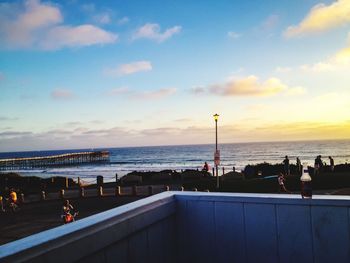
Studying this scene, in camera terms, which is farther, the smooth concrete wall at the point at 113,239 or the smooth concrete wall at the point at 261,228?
the smooth concrete wall at the point at 261,228

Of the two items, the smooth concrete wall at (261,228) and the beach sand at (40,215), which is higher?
the smooth concrete wall at (261,228)

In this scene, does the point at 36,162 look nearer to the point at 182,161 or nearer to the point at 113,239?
the point at 182,161

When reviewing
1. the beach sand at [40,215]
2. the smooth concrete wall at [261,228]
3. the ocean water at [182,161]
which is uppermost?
the smooth concrete wall at [261,228]

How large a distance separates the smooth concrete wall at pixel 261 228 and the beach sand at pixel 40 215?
1046 centimetres

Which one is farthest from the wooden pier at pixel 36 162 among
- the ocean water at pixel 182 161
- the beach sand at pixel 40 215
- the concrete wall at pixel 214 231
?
the concrete wall at pixel 214 231

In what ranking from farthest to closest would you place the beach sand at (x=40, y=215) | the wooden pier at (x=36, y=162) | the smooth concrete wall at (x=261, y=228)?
1. the wooden pier at (x=36, y=162)
2. the beach sand at (x=40, y=215)
3. the smooth concrete wall at (x=261, y=228)

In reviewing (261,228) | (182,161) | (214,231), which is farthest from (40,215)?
(182,161)

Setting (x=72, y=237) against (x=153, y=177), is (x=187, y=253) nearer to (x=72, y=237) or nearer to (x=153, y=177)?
(x=72, y=237)

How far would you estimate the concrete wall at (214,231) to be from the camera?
7.80ft

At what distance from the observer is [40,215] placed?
53.8 feet

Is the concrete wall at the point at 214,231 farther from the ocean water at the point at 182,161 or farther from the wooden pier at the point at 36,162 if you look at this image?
the wooden pier at the point at 36,162

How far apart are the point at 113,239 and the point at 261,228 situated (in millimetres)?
1391

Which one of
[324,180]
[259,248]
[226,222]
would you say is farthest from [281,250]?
[324,180]

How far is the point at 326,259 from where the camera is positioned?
9.15ft
